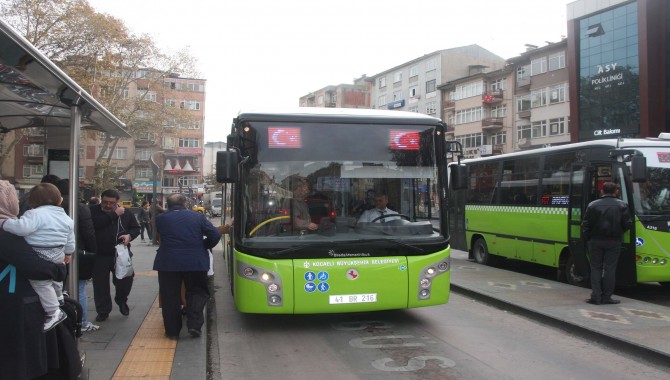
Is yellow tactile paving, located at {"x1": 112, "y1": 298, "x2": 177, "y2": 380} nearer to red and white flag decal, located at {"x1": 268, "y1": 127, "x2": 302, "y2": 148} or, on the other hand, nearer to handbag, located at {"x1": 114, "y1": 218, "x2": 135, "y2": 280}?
handbag, located at {"x1": 114, "y1": 218, "x2": 135, "y2": 280}

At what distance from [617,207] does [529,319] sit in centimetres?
218

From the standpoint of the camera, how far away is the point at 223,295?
31.3ft

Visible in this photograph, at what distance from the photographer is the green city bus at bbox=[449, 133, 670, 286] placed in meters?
8.54

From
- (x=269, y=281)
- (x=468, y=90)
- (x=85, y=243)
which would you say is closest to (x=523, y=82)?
(x=468, y=90)

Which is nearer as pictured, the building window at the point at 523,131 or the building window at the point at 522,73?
the building window at the point at 522,73

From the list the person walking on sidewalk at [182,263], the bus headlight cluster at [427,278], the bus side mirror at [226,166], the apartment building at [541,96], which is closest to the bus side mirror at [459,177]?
the bus headlight cluster at [427,278]

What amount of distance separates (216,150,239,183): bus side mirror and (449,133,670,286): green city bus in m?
3.26

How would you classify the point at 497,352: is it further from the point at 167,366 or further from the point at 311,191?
the point at 167,366

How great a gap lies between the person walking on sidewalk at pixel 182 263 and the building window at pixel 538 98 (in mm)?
46053

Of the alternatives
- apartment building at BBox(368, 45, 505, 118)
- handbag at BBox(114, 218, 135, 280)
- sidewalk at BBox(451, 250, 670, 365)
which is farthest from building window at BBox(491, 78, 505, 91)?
handbag at BBox(114, 218, 135, 280)

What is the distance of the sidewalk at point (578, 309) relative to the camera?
6215 millimetres

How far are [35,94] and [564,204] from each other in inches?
360

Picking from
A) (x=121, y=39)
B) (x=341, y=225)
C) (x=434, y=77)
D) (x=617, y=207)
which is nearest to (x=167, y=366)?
(x=341, y=225)

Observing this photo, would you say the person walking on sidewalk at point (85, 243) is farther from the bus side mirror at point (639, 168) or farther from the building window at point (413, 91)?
the building window at point (413, 91)
